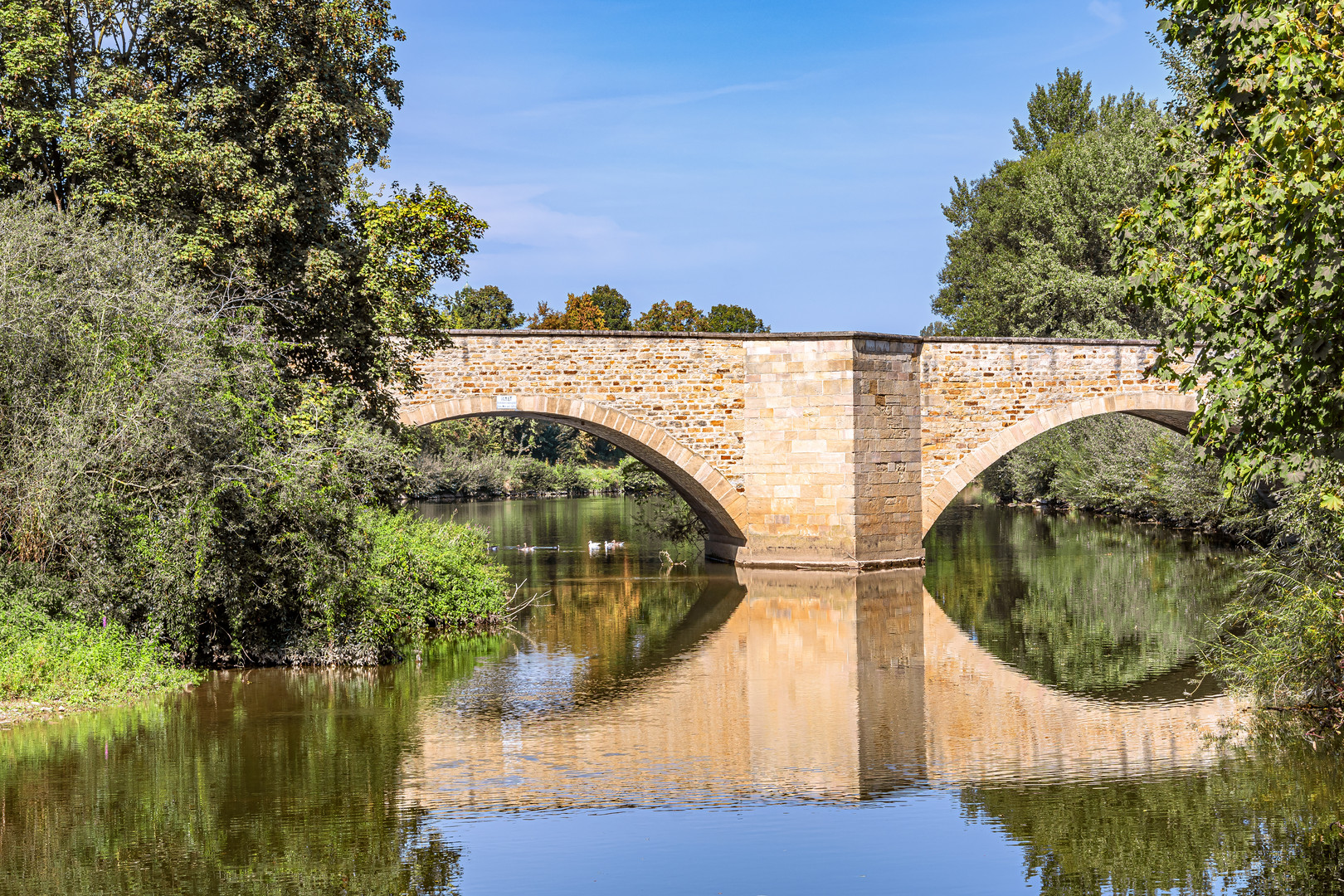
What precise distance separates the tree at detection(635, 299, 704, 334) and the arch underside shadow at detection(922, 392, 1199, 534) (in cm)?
3123

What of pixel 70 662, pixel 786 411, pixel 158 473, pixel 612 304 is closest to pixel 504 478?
pixel 612 304

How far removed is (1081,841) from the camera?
18.1ft

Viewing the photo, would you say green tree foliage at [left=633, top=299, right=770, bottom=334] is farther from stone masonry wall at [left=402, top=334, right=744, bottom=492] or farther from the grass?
the grass

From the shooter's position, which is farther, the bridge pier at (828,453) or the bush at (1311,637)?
the bridge pier at (828,453)

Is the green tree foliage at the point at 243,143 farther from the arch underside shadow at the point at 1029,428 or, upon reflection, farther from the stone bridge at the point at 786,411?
the arch underside shadow at the point at 1029,428

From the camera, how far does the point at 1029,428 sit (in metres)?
18.1

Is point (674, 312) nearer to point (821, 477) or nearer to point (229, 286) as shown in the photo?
point (821, 477)

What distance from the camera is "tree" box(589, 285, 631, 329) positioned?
2032 inches

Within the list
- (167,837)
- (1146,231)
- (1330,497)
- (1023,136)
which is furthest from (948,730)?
(1023,136)

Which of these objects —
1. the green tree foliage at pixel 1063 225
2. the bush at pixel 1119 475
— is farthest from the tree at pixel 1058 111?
the bush at pixel 1119 475

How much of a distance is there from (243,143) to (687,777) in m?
7.59

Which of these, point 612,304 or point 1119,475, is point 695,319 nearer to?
point 612,304

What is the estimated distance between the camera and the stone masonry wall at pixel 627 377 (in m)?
16.4

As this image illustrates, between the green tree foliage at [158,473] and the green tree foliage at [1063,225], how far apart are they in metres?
16.4
